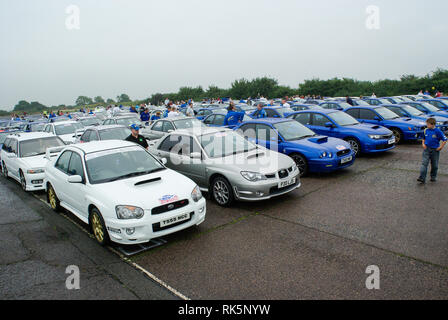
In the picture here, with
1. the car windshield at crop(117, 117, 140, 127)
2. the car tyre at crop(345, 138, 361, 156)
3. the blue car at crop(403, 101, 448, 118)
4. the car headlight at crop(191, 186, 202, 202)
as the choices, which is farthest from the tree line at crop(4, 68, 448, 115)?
the car headlight at crop(191, 186, 202, 202)

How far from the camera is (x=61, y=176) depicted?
6.10m

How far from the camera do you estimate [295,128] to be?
30.1ft

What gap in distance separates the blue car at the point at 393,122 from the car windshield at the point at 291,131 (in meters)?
4.39

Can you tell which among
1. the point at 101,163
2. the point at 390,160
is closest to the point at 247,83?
the point at 390,160

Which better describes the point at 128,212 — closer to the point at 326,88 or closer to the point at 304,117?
the point at 304,117

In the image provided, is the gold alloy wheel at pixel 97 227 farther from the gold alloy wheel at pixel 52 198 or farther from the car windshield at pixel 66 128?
the car windshield at pixel 66 128

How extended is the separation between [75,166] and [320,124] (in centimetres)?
799

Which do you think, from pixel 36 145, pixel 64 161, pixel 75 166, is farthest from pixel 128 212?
pixel 36 145


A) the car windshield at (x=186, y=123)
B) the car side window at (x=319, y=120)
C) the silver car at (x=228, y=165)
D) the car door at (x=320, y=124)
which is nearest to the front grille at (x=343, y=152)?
the car door at (x=320, y=124)

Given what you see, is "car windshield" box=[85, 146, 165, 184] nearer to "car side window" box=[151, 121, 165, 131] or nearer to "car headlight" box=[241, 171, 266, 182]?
"car headlight" box=[241, 171, 266, 182]

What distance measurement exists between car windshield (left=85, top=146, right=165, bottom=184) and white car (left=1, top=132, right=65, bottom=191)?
11.9ft

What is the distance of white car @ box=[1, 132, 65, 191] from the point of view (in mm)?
8234

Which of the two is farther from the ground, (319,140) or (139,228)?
(319,140)
